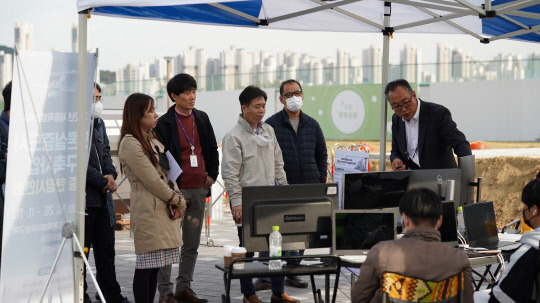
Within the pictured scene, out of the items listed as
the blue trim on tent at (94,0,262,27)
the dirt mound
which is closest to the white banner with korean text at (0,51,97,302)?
the blue trim on tent at (94,0,262,27)

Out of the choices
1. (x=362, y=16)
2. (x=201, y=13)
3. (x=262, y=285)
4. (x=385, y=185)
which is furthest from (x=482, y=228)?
(x=201, y=13)

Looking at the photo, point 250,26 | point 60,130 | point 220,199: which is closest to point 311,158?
point 250,26

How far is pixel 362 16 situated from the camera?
6.98 m

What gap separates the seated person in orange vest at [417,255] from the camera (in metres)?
3.40

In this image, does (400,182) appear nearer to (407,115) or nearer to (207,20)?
(407,115)

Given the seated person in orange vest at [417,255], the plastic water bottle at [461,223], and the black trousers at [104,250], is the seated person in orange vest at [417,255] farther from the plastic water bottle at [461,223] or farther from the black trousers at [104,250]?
the black trousers at [104,250]

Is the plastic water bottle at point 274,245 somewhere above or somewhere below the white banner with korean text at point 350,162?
below

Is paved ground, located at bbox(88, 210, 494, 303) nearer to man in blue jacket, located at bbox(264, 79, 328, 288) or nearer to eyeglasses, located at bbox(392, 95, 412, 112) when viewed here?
man in blue jacket, located at bbox(264, 79, 328, 288)

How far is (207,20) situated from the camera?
676 cm

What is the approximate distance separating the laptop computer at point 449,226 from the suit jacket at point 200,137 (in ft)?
7.23

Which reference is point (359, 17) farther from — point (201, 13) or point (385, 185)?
point (385, 185)

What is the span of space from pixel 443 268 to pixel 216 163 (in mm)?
3170

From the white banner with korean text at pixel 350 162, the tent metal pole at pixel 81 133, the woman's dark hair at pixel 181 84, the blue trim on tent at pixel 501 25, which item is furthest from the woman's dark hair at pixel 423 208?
the blue trim on tent at pixel 501 25

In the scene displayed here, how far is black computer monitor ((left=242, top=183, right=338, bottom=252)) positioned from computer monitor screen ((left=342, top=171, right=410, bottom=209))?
0.15 meters
